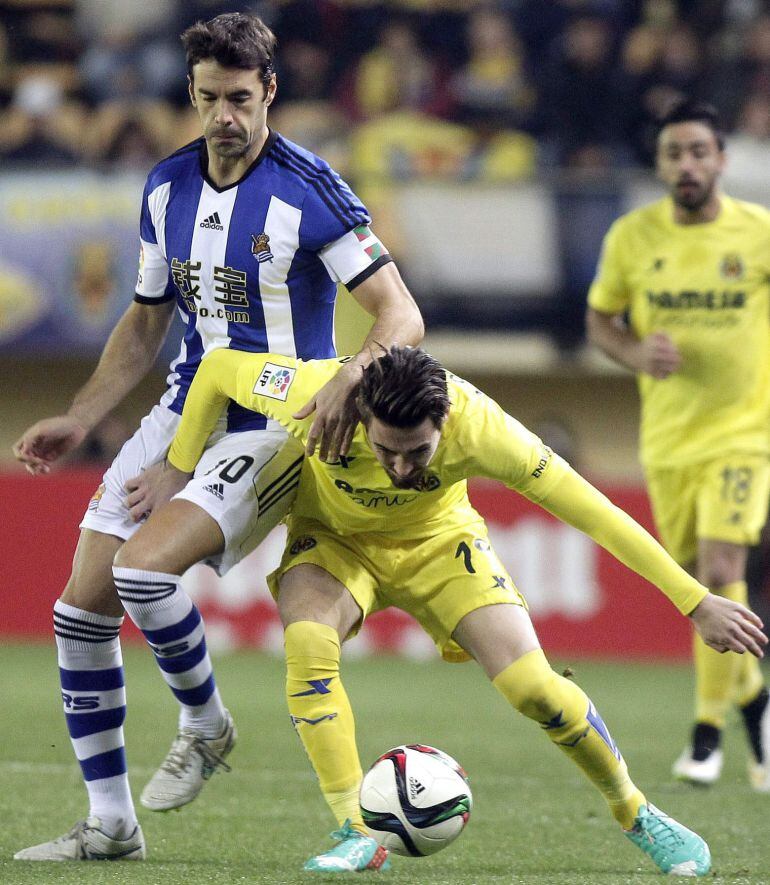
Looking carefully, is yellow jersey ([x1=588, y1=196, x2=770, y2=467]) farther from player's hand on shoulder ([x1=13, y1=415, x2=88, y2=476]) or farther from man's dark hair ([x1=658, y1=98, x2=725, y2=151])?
player's hand on shoulder ([x1=13, y1=415, x2=88, y2=476])

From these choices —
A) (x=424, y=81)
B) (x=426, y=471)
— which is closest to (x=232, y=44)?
(x=426, y=471)

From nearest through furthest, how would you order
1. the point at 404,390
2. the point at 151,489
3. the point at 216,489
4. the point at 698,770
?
the point at 404,390, the point at 216,489, the point at 151,489, the point at 698,770

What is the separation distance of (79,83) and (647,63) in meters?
5.18

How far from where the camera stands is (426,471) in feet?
13.9

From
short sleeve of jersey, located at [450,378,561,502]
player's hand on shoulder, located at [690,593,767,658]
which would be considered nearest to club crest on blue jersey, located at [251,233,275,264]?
short sleeve of jersey, located at [450,378,561,502]

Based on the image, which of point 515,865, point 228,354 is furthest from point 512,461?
point 515,865

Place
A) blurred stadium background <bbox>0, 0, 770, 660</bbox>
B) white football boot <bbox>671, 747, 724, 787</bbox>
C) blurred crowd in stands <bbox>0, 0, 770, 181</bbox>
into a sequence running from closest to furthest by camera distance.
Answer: white football boot <bbox>671, 747, 724, 787</bbox>, blurred stadium background <bbox>0, 0, 770, 660</bbox>, blurred crowd in stands <bbox>0, 0, 770, 181</bbox>

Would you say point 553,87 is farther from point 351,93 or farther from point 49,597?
point 49,597

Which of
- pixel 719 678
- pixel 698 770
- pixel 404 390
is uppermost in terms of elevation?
pixel 404 390

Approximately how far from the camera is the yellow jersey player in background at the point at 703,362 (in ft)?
21.1

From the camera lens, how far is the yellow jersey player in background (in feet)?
21.1

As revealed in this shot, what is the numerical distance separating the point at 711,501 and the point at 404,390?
2932 millimetres

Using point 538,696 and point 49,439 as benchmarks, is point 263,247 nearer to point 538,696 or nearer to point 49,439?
point 49,439

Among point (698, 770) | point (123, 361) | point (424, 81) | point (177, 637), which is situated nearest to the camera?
point (177, 637)
